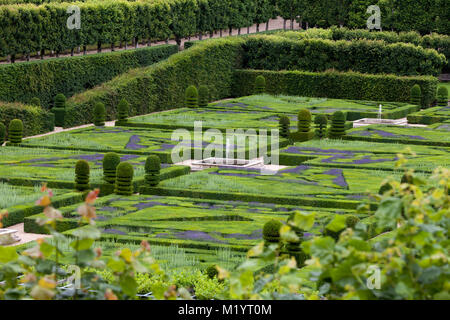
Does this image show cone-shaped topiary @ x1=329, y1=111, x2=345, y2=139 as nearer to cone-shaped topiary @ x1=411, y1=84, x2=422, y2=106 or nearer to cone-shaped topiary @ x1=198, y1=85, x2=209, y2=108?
cone-shaped topiary @ x1=198, y1=85, x2=209, y2=108

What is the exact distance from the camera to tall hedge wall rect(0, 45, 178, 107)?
37094 mm

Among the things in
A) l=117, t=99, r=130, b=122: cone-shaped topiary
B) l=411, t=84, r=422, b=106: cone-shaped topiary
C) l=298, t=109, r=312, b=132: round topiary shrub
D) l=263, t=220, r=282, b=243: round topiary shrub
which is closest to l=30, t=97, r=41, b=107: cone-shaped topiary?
l=117, t=99, r=130, b=122: cone-shaped topiary

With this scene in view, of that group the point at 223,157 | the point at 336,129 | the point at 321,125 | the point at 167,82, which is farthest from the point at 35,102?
the point at 336,129

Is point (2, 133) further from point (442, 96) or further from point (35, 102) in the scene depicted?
point (442, 96)

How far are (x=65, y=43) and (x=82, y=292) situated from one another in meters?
39.2

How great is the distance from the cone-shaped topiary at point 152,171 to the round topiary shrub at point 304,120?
1044 centimetres

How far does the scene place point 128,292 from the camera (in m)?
5.15

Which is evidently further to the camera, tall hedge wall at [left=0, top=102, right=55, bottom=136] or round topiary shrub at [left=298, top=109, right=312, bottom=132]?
tall hedge wall at [left=0, top=102, right=55, bottom=136]

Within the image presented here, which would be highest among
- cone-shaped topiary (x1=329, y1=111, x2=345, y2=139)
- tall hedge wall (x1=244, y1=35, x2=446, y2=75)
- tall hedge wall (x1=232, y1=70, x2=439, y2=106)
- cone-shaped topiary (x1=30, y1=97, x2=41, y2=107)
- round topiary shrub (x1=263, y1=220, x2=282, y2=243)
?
tall hedge wall (x1=244, y1=35, x2=446, y2=75)

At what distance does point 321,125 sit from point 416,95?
11237 mm

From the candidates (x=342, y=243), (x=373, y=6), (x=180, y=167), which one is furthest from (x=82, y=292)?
(x=373, y=6)

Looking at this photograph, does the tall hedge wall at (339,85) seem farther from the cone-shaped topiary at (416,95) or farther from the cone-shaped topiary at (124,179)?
the cone-shaped topiary at (124,179)

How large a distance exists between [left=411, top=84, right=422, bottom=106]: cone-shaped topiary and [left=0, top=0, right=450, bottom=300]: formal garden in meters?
0.18

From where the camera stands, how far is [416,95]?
141 ft
